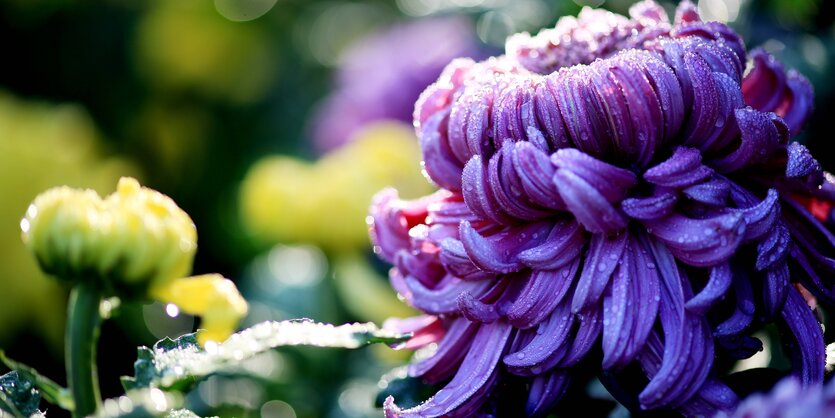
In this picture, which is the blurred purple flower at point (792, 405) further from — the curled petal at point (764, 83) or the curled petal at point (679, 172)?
the curled petal at point (764, 83)

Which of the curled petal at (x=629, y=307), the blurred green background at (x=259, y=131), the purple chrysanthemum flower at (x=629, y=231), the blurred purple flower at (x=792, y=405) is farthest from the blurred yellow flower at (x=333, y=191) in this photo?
the blurred purple flower at (x=792, y=405)

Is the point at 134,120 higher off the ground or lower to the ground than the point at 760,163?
higher

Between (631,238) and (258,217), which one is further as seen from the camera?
(258,217)

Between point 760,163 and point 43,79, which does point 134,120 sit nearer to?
point 43,79

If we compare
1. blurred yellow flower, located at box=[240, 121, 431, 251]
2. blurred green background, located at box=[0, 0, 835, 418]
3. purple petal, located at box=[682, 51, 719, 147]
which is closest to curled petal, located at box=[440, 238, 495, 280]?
purple petal, located at box=[682, 51, 719, 147]

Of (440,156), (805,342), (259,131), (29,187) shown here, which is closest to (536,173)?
(440,156)

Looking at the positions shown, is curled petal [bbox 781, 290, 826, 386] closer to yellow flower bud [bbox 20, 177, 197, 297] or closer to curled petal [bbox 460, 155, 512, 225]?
curled petal [bbox 460, 155, 512, 225]

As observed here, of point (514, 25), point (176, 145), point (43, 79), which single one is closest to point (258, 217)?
point (514, 25)
